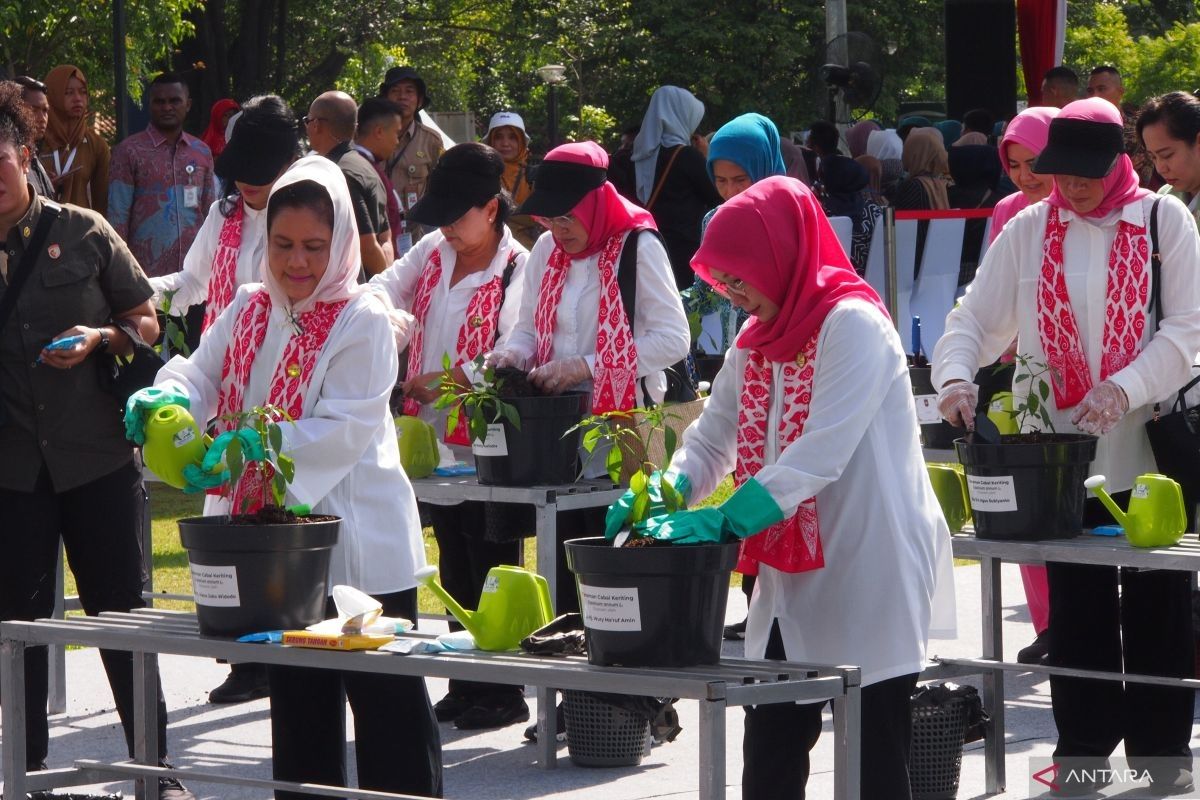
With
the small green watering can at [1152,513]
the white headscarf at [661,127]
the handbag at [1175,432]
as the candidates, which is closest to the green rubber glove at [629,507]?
the small green watering can at [1152,513]

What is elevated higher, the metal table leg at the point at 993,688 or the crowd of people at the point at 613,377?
the crowd of people at the point at 613,377

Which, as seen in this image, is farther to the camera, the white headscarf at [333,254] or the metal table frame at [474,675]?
the white headscarf at [333,254]

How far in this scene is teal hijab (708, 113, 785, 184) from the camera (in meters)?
5.57

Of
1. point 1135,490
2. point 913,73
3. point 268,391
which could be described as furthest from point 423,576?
point 913,73

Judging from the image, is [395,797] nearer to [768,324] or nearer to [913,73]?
[768,324]

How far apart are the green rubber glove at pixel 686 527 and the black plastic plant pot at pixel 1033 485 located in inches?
52.8

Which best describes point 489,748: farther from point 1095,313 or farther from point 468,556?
point 1095,313

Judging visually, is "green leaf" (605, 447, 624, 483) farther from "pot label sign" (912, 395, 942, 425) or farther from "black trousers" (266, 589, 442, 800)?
"pot label sign" (912, 395, 942, 425)

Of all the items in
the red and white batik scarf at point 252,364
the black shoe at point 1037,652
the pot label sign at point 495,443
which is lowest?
the black shoe at point 1037,652

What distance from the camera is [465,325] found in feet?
18.2

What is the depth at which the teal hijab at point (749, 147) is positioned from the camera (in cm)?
557

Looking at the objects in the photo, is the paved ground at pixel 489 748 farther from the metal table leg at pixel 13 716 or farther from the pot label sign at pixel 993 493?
the metal table leg at pixel 13 716

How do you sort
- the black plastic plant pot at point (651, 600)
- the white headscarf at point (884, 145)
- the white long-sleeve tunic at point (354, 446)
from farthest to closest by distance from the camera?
the white headscarf at point (884, 145), the white long-sleeve tunic at point (354, 446), the black plastic plant pot at point (651, 600)

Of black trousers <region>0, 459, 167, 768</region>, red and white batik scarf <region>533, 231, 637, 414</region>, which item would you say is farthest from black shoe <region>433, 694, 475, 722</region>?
black trousers <region>0, 459, 167, 768</region>
